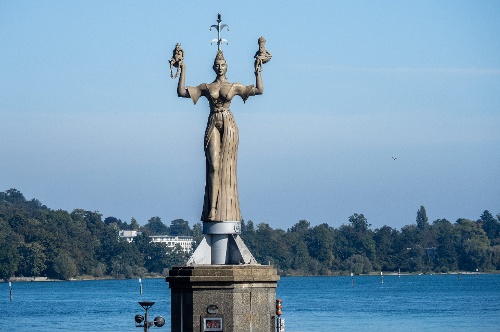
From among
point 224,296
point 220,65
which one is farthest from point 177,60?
point 224,296

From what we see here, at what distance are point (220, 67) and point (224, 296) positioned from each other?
381 cm

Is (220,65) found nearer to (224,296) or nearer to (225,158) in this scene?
(225,158)

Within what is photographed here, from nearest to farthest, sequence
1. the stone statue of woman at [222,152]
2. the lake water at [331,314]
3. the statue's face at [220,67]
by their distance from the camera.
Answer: the stone statue of woman at [222,152] → the statue's face at [220,67] → the lake water at [331,314]

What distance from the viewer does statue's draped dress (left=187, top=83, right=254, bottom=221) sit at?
73.1ft

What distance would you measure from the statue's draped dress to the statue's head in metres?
0.37

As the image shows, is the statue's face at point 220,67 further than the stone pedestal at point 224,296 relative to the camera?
Yes

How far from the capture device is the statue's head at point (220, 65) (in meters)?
22.5

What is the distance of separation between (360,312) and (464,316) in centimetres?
1304

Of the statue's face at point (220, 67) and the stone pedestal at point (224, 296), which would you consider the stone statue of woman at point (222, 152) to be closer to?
the statue's face at point (220, 67)

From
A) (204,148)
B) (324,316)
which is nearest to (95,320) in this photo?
(324,316)

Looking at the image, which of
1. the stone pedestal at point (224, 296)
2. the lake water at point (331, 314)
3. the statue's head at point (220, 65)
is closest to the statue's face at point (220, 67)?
the statue's head at point (220, 65)

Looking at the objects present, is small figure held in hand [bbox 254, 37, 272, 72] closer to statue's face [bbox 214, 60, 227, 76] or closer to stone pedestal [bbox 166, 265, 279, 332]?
statue's face [bbox 214, 60, 227, 76]

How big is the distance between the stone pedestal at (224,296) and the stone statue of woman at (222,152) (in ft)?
3.64

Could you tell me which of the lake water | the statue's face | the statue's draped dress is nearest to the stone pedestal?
the statue's draped dress
